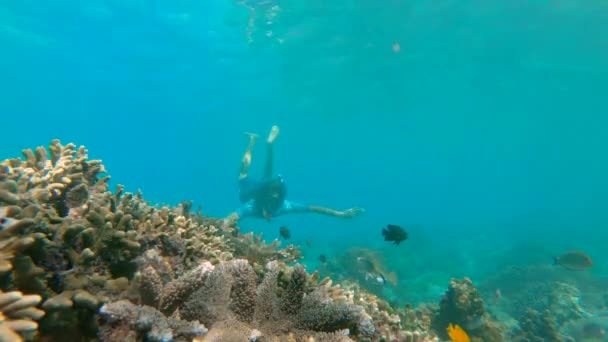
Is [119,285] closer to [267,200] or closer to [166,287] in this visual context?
[166,287]

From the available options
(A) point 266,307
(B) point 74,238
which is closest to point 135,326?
(B) point 74,238

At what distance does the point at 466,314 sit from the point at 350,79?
1493 inches

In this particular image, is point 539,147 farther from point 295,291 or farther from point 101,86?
point 295,291

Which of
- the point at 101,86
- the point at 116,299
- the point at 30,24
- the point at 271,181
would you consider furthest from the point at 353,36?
the point at 101,86

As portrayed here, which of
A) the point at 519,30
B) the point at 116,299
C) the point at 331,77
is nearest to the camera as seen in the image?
the point at 116,299

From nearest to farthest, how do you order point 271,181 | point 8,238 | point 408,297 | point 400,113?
point 8,238 < point 271,181 < point 408,297 < point 400,113

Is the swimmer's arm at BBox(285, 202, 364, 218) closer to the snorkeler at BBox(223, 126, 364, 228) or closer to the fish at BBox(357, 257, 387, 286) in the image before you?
the snorkeler at BBox(223, 126, 364, 228)

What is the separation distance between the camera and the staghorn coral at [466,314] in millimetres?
8297

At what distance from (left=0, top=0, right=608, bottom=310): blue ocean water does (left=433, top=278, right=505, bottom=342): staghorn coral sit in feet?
26.0

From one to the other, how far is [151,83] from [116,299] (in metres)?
55.3

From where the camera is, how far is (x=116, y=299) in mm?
2443

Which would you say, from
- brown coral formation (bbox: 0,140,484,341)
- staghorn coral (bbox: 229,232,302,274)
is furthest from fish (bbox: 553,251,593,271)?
brown coral formation (bbox: 0,140,484,341)

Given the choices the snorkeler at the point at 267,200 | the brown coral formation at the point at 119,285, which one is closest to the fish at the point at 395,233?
the brown coral formation at the point at 119,285

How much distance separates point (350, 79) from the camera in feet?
143
